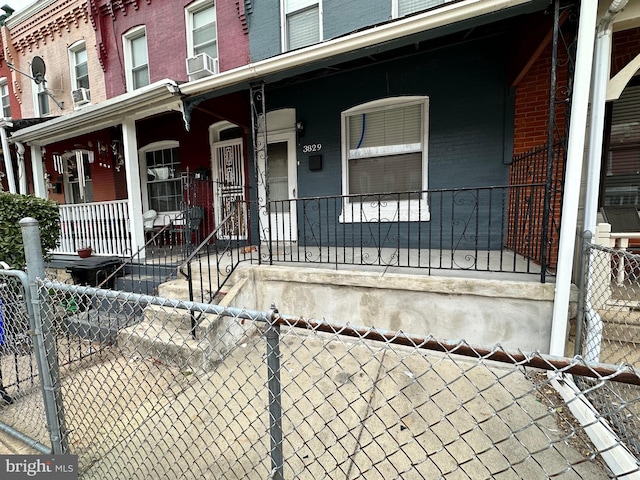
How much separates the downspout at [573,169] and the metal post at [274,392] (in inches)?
106

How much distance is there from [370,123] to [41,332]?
16.2ft

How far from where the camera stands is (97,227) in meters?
5.86

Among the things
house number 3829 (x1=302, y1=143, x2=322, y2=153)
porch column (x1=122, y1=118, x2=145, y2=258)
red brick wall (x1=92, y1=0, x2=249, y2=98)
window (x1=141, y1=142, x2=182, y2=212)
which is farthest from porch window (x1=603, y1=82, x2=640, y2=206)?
window (x1=141, y1=142, x2=182, y2=212)

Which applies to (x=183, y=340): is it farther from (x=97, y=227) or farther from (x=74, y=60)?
(x=74, y=60)

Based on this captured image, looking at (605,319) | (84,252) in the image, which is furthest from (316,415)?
(84,252)

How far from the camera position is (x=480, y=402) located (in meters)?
2.57

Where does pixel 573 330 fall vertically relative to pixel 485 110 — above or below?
below

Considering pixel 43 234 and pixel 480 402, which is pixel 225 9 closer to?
pixel 43 234

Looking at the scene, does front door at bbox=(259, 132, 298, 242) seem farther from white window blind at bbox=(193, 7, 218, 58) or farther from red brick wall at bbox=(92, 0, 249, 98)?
white window blind at bbox=(193, 7, 218, 58)

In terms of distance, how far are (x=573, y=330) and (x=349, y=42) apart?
12.4 ft

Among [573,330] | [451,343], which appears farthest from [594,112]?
[451,343]

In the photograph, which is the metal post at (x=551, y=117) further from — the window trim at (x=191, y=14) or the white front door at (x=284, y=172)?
the window trim at (x=191, y=14)

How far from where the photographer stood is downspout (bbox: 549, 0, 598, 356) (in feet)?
8.25

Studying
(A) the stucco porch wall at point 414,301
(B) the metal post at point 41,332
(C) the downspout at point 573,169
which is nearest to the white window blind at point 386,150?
(A) the stucco porch wall at point 414,301
